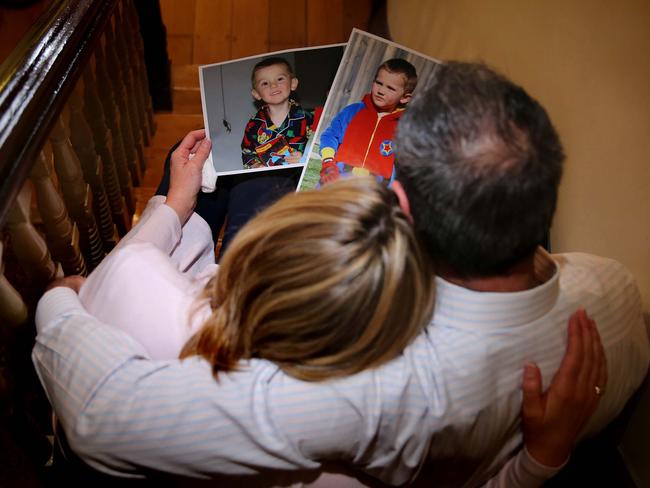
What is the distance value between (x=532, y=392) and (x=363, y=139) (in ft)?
1.81

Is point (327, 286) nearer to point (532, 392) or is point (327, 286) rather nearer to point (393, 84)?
point (532, 392)

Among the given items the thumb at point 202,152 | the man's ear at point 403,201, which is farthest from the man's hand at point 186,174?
the man's ear at point 403,201

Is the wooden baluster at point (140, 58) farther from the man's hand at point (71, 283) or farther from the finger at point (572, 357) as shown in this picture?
the finger at point (572, 357)

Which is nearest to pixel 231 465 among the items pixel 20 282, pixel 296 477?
pixel 296 477

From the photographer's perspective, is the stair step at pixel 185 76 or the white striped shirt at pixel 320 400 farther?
the stair step at pixel 185 76

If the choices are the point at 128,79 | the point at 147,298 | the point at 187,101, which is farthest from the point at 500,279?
the point at 187,101

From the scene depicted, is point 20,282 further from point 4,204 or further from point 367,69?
point 367,69

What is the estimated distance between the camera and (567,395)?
24.1 inches

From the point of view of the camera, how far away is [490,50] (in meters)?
1.27

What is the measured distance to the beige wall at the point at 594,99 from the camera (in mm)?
788

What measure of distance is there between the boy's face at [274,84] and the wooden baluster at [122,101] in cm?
39

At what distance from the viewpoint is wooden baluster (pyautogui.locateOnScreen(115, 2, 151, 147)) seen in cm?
132

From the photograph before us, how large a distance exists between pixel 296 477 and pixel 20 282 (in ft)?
2.32

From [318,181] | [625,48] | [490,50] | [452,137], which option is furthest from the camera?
[490,50]
